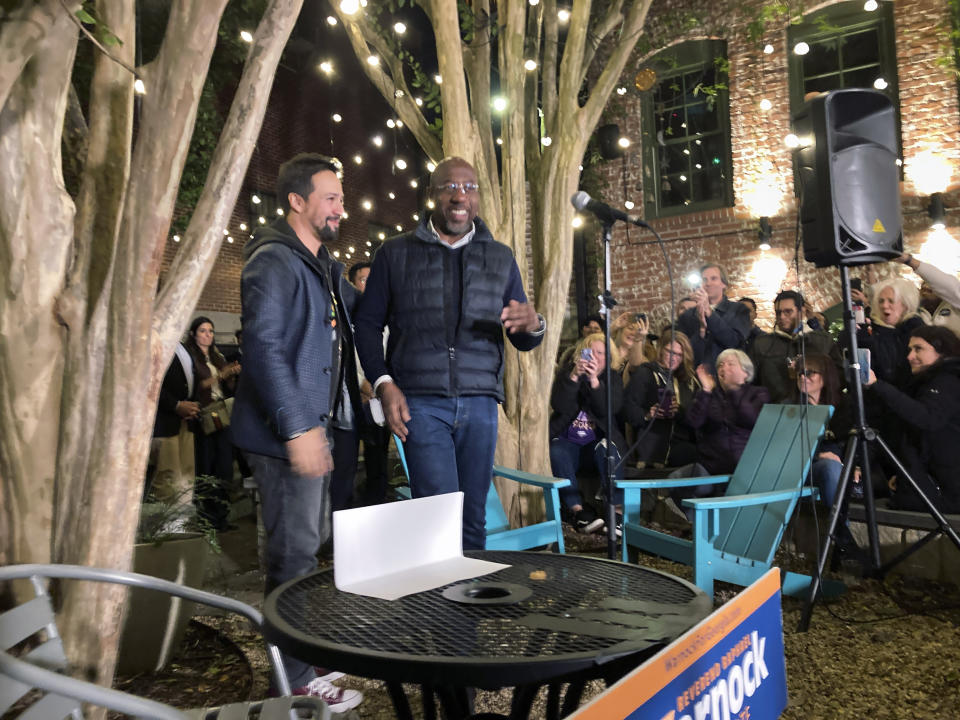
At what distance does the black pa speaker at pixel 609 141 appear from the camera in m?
9.27

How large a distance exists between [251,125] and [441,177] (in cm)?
66

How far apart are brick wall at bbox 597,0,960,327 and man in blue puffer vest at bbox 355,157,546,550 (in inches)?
254

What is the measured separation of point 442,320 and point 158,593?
137 cm

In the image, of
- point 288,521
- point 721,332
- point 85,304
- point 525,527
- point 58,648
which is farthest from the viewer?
point 721,332

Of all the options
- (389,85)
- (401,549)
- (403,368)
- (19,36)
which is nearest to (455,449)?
(403,368)

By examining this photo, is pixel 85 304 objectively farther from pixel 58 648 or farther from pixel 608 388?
pixel 608 388

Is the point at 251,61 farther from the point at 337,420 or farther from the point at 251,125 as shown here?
the point at 337,420

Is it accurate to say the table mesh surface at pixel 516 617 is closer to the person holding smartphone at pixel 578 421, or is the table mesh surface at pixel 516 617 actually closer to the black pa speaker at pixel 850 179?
the black pa speaker at pixel 850 179

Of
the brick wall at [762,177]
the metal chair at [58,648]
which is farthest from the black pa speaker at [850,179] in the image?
the brick wall at [762,177]

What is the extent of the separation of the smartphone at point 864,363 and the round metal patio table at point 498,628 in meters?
2.08

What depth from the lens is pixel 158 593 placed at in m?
2.70

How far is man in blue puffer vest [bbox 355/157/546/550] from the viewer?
2.65 meters

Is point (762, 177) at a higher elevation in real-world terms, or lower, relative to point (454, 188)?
higher

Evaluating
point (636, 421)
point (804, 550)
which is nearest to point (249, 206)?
point (636, 421)
